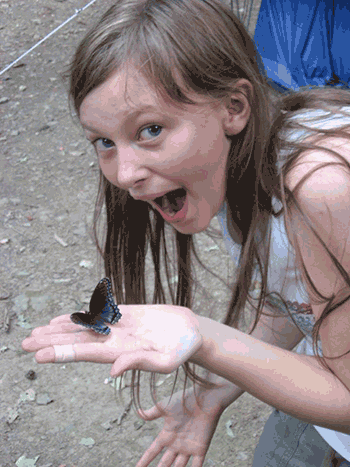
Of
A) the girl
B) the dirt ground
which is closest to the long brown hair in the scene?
the girl

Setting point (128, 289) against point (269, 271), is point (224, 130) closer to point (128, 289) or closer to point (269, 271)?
point (269, 271)

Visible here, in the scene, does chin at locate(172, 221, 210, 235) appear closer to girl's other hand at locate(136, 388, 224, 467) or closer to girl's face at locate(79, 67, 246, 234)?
girl's face at locate(79, 67, 246, 234)

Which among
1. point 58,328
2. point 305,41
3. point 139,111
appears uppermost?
point 139,111

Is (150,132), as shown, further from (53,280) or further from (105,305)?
(53,280)

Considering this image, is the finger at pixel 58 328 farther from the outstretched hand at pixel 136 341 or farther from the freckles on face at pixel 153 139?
the freckles on face at pixel 153 139

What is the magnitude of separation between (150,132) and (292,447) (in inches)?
42.9

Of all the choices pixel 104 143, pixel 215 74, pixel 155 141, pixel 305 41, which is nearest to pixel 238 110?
pixel 215 74

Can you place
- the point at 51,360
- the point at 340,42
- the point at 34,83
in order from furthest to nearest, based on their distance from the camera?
the point at 34,83 → the point at 340,42 → the point at 51,360

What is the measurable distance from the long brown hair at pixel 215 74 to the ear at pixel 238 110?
2cm

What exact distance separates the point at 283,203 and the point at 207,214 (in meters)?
0.29

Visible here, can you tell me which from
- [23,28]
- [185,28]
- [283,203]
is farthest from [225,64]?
[23,28]

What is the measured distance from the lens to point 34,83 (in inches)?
219

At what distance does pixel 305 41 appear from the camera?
15.1 ft

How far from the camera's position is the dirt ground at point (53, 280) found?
9.47 feet
